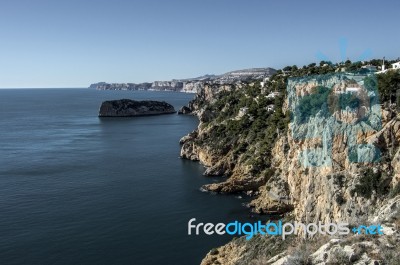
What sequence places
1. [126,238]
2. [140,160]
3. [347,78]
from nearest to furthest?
[347,78], [126,238], [140,160]

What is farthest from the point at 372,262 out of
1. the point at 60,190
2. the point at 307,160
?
the point at 60,190

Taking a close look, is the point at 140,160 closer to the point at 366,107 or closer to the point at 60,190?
the point at 60,190

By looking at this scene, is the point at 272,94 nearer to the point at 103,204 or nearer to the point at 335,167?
the point at 103,204

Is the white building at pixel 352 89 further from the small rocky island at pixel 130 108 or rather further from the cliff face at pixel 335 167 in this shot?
the small rocky island at pixel 130 108

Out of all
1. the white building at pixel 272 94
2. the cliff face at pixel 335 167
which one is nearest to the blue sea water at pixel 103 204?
the cliff face at pixel 335 167

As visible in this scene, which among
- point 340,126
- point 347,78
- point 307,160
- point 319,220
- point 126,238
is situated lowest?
point 126,238

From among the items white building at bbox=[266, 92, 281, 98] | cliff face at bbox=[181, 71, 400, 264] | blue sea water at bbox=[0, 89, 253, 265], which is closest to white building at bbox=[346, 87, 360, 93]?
cliff face at bbox=[181, 71, 400, 264]
